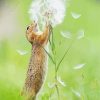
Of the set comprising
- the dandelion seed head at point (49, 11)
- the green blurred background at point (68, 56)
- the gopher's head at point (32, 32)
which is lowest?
the green blurred background at point (68, 56)

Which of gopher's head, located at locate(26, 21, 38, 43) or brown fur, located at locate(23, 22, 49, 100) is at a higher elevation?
gopher's head, located at locate(26, 21, 38, 43)

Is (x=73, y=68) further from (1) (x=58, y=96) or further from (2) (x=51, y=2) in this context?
(2) (x=51, y=2)

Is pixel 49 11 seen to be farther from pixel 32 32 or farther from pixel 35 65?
pixel 35 65

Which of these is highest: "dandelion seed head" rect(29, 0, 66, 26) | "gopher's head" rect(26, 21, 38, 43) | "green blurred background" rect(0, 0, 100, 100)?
"dandelion seed head" rect(29, 0, 66, 26)

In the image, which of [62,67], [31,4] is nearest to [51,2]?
[31,4]

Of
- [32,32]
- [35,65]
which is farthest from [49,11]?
[35,65]

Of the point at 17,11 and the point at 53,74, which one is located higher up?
the point at 17,11
